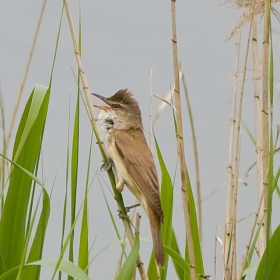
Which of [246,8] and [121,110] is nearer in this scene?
[246,8]

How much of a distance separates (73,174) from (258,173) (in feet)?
2.77

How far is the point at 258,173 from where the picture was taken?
2.38m

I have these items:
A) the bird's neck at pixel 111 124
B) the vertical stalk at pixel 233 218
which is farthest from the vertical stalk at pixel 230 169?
the bird's neck at pixel 111 124

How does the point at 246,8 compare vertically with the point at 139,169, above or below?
above

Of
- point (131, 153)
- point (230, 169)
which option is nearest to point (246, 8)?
point (230, 169)

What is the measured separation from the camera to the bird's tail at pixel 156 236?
2062mm

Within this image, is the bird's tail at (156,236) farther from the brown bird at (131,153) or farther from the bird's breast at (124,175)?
the bird's breast at (124,175)

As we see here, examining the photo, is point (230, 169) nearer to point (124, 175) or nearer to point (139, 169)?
point (139, 169)

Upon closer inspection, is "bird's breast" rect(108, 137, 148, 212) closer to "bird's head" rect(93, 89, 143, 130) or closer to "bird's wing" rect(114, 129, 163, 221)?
"bird's wing" rect(114, 129, 163, 221)

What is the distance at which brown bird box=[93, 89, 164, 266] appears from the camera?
2461 mm

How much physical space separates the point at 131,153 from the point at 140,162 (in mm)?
100

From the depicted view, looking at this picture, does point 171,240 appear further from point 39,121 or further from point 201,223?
point 39,121

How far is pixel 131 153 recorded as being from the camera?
111 inches

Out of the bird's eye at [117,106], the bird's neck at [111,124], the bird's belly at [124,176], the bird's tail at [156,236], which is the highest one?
the bird's eye at [117,106]
